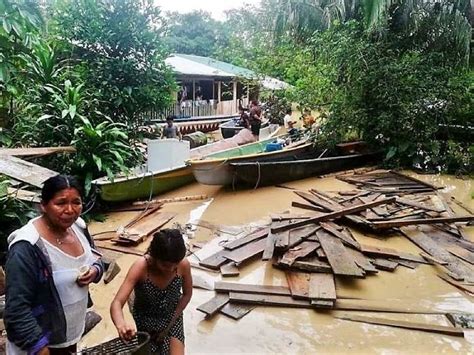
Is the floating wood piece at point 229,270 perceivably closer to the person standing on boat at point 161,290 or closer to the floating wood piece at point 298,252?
the floating wood piece at point 298,252

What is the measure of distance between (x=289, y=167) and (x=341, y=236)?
14.8ft

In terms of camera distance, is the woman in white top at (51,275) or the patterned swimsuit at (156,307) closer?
the woman in white top at (51,275)

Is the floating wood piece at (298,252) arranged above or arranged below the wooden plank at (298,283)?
above

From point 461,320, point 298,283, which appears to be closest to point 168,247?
point 298,283

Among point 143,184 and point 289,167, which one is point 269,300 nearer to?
point 143,184

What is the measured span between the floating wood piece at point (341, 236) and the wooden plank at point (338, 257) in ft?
0.32

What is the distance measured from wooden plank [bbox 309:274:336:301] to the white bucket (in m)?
4.90

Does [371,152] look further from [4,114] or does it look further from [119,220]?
[4,114]

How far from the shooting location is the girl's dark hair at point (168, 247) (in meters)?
2.42

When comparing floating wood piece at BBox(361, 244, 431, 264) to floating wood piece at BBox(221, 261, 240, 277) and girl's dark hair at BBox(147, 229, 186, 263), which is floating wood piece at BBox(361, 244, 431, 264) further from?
girl's dark hair at BBox(147, 229, 186, 263)

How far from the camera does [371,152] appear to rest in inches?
509

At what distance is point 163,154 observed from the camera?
29.9 ft

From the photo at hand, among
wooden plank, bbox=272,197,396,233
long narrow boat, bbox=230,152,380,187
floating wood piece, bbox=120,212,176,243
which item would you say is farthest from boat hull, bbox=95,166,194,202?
wooden plank, bbox=272,197,396,233

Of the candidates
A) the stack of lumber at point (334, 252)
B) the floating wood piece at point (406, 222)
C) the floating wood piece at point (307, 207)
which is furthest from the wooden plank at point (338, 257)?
the floating wood piece at point (307, 207)
